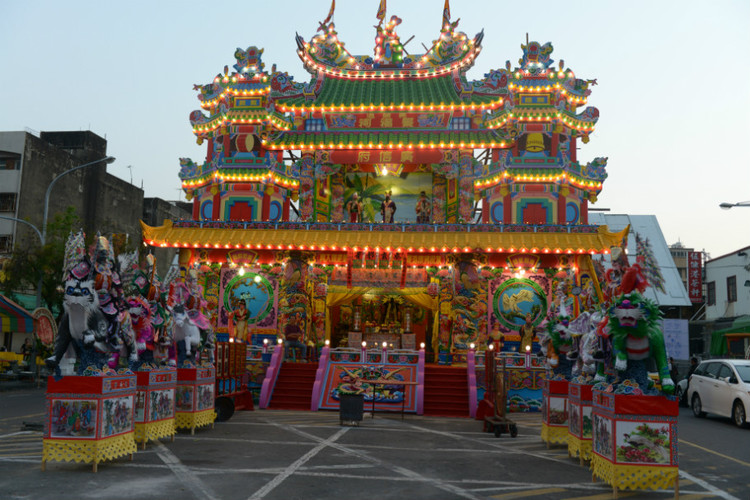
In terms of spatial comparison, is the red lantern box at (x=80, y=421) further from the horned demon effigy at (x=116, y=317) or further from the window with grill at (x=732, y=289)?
the window with grill at (x=732, y=289)

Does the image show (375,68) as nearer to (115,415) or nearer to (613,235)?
(613,235)

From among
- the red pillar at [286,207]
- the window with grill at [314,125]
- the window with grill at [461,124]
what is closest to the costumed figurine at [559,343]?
the window with grill at [461,124]

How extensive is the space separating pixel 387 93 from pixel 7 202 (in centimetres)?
2289

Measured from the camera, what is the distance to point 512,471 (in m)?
10.4

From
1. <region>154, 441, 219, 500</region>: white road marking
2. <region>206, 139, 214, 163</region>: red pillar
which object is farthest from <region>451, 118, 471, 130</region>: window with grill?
<region>154, 441, 219, 500</region>: white road marking

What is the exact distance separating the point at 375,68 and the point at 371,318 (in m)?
10.9

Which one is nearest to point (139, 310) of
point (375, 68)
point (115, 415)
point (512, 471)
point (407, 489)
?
point (115, 415)

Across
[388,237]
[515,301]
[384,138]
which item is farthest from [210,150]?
[515,301]

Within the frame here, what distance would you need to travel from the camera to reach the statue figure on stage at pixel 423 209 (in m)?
26.8

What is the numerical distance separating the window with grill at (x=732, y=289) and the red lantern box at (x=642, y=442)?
31.3 m

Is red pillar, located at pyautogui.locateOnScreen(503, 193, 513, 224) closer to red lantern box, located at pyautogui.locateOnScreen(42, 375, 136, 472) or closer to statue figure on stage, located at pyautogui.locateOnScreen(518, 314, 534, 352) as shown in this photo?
statue figure on stage, located at pyautogui.locateOnScreen(518, 314, 534, 352)

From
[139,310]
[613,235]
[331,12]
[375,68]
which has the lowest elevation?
[139,310]

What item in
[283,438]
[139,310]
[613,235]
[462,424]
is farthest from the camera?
[613,235]

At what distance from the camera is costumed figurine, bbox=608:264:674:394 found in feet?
29.3
